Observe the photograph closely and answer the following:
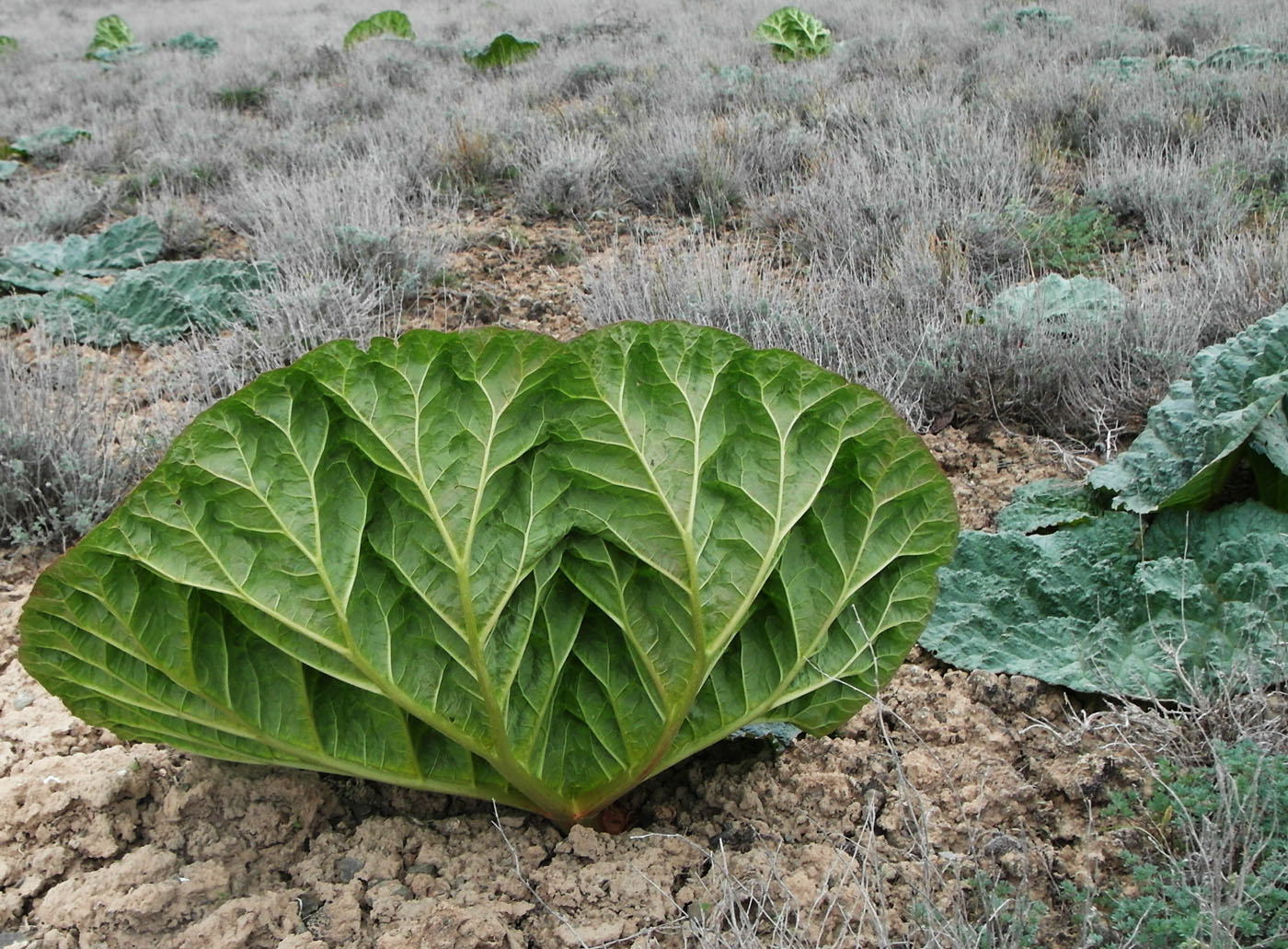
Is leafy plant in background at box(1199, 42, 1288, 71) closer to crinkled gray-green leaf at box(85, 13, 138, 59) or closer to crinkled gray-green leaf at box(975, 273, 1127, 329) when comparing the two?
crinkled gray-green leaf at box(975, 273, 1127, 329)

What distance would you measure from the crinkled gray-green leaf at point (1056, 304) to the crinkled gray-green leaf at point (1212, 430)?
825 mm

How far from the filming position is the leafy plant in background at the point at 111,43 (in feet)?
40.3

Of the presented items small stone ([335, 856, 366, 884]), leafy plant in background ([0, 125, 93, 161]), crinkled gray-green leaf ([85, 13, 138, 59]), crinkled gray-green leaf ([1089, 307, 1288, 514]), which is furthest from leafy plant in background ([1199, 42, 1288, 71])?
crinkled gray-green leaf ([85, 13, 138, 59])

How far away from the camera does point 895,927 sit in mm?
1337

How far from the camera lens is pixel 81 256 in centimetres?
442

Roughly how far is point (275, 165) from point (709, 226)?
3.01 metres

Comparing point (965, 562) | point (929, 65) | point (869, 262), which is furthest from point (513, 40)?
point (965, 562)

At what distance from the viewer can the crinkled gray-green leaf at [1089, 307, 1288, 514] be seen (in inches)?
72.2

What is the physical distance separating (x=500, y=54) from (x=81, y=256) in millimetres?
5762

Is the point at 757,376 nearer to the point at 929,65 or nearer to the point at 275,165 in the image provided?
the point at 275,165

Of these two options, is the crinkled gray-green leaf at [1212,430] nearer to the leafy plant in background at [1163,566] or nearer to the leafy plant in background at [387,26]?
the leafy plant in background at [1163,566]

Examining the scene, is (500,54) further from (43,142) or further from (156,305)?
(156,305)

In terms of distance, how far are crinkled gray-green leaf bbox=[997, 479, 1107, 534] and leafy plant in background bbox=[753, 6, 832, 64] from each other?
696cm

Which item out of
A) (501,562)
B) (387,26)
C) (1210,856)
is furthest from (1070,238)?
(387,26)
